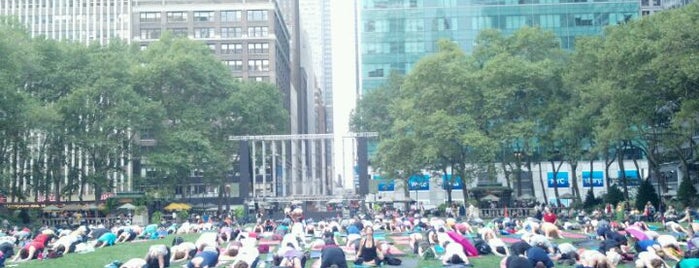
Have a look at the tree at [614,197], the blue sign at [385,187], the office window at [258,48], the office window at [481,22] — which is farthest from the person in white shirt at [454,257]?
the office window at [258,48]

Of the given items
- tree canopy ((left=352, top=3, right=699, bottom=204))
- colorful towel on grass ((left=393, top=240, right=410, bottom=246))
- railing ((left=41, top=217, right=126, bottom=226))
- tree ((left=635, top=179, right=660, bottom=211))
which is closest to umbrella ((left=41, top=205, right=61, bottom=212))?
railing ((left=41, top=217, right=126, bottom=226))

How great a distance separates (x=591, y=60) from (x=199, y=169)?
31460 millimetres

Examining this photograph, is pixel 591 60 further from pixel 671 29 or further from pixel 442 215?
pixel 442 215

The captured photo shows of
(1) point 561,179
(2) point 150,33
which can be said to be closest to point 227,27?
(2) point 150,33

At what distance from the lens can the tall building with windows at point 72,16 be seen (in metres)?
108

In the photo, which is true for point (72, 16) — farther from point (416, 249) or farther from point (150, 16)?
point (416, 249)

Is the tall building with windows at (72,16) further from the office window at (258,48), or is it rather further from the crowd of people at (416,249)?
the crowd of people at (416,249)

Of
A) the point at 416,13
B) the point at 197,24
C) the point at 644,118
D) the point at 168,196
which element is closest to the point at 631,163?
the point at 416,13

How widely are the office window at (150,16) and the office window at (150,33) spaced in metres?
1.31

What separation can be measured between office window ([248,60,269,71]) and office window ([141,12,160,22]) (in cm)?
1329

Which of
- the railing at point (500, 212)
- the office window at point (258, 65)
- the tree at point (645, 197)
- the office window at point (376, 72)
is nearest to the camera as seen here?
the tree at point (645, 197)

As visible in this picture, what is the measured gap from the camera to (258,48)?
10594 centimetres

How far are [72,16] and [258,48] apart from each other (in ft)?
87.4

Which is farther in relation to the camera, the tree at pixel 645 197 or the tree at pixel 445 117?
the tree at pixel 445 117
